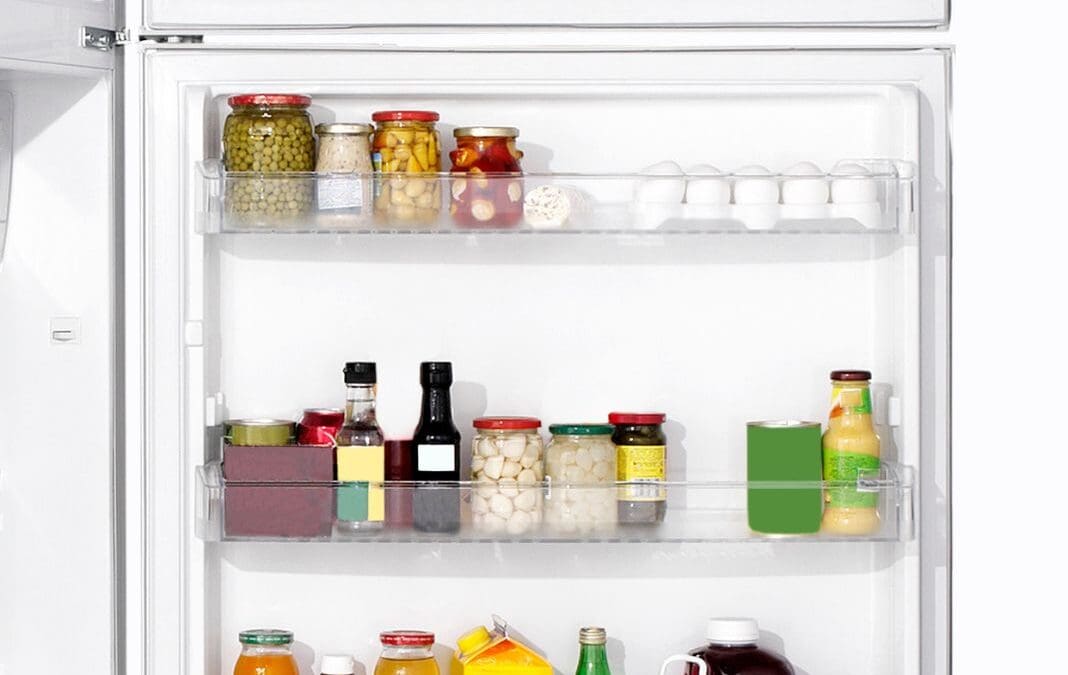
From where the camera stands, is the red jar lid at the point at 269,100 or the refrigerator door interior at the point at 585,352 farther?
the refrigerator door interior at the point at 585,352

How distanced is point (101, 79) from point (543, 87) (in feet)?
1.59

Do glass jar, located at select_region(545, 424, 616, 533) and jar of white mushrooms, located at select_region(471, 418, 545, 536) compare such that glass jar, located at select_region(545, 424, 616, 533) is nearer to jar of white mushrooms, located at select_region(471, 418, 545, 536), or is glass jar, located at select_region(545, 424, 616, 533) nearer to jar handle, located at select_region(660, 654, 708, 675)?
jar of white mushrooms, located at select_region(471, 418, 545, 536)

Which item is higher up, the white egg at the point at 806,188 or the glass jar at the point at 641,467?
the white egg at the point at 806,188

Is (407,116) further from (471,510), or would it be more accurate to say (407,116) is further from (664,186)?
(471,510)

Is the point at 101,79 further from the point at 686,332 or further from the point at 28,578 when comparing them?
the point at 686,332

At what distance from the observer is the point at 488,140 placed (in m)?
1.69

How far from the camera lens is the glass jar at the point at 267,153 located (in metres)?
1.66

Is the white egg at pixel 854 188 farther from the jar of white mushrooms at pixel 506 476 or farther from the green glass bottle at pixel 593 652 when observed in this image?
the green glass bottle at pixel 593 652

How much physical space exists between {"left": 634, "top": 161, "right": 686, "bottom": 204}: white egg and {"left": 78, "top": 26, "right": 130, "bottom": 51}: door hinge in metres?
0.59

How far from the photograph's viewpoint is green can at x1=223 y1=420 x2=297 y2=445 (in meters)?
1.70

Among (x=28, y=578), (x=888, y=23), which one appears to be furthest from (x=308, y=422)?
(x=888, y=23)
